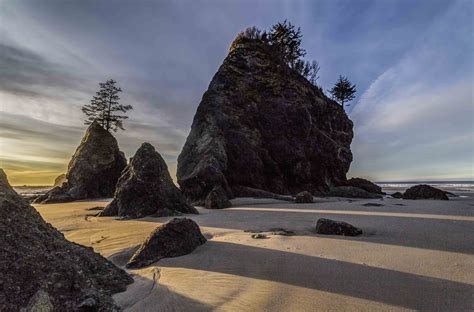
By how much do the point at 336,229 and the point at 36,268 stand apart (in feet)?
14.3

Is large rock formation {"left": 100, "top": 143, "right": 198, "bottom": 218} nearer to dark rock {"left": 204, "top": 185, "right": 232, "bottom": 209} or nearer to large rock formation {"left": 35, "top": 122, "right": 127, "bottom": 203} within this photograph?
dark rock {"left": 204, "top": 185, "right": 232, "bottom": 209}

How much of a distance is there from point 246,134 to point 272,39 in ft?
54.3

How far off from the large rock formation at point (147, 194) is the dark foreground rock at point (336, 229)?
16.3ft

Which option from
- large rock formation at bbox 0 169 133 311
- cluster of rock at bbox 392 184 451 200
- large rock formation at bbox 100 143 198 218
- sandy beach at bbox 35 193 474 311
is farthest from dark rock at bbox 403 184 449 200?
large rock formation at bbox 0 169 133 311

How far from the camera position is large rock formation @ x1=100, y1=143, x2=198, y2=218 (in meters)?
8.78

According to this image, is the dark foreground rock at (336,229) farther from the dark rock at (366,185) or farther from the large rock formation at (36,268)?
the dark rock at (366,185)

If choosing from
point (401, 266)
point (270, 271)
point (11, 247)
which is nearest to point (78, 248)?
point (11, 247)

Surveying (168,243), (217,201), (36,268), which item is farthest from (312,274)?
(217,201)

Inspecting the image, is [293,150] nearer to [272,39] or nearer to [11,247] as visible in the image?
[272,39]

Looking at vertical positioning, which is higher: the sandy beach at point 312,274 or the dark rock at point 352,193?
the dark rock at point 352,193

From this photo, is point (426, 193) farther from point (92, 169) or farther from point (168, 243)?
point (92, 169)

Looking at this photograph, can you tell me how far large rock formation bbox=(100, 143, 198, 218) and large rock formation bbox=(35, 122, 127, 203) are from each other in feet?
41.5

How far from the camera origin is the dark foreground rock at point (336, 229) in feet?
15.8

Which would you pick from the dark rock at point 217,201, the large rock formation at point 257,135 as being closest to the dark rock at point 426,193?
the large rock formation at point 257,135
